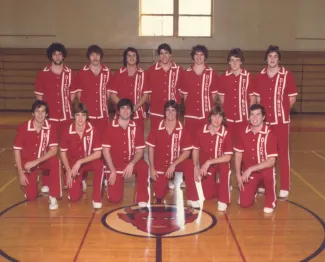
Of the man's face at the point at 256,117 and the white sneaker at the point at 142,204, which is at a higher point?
the man's face at the point at 256,117

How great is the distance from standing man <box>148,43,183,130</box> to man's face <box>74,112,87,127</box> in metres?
1.28

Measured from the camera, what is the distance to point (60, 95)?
21.6ft

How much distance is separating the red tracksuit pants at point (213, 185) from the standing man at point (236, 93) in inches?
32.0

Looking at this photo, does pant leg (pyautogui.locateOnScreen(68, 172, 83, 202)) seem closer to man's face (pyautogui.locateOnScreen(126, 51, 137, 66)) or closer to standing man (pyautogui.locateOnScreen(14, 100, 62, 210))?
standing man (pyautogui.locateOnScreen(14, 100, 62, 210))

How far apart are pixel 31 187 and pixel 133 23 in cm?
1080

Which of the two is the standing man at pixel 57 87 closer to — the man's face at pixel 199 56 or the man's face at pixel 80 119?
the man's face at pixel 80 119

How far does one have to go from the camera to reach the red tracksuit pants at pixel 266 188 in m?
5.34

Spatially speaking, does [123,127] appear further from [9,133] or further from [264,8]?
[264,8]

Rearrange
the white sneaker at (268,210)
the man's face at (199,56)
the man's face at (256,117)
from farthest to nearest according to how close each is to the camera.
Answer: the man's face at (199,56)
the man's face at (256,117)
the white sneaker at (268,210)

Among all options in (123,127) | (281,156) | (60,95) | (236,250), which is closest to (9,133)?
(60,95)

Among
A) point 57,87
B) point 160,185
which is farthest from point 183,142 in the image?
point 57,87

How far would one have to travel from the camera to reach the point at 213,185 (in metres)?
5.85

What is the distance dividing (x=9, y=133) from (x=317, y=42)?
10397 mm

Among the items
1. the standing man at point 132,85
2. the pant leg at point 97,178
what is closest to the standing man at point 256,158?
the pant leg at point 97,178
